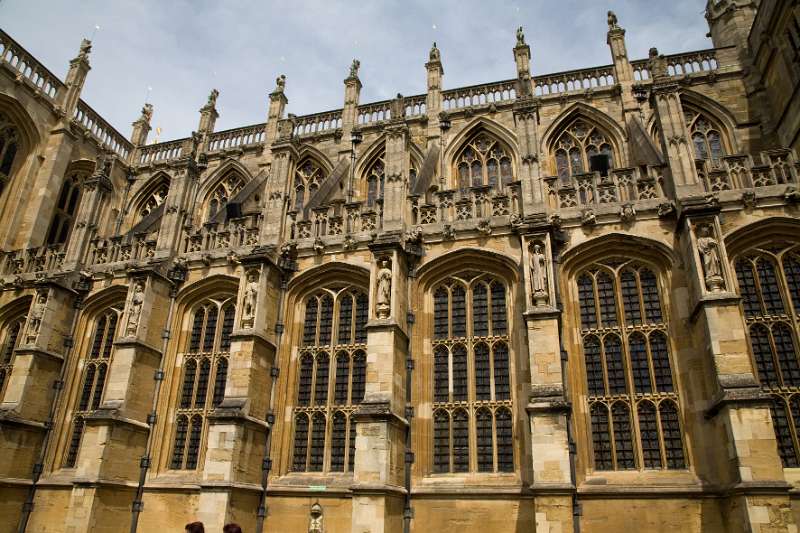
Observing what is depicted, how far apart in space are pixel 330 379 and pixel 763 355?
1041cm

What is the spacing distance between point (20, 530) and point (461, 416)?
42.5 feet

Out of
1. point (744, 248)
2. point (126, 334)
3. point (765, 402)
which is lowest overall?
point (765, 402)

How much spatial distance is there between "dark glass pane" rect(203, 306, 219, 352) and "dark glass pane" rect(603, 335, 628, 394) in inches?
441

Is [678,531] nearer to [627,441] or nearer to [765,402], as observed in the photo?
[627,441]

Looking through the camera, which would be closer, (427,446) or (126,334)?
(427,446)

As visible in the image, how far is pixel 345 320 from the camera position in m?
15.7

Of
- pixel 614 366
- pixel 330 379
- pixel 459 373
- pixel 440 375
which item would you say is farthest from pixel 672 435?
pixel 330 379

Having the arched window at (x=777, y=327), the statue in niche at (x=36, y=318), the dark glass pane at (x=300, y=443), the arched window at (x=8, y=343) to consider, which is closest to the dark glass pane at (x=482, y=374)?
the dark glass pane at (x=300, y=443)

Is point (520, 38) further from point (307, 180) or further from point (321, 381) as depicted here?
point (321, 381)

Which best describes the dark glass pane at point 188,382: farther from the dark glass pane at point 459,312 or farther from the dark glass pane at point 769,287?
the dark glass pane at point 769,287

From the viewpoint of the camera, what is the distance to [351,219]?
53.9 ft

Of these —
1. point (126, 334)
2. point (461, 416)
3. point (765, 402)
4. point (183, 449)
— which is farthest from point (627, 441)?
point (126, 334)

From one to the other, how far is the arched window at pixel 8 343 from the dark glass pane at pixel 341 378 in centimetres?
1181

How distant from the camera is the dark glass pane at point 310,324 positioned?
1573 cm
